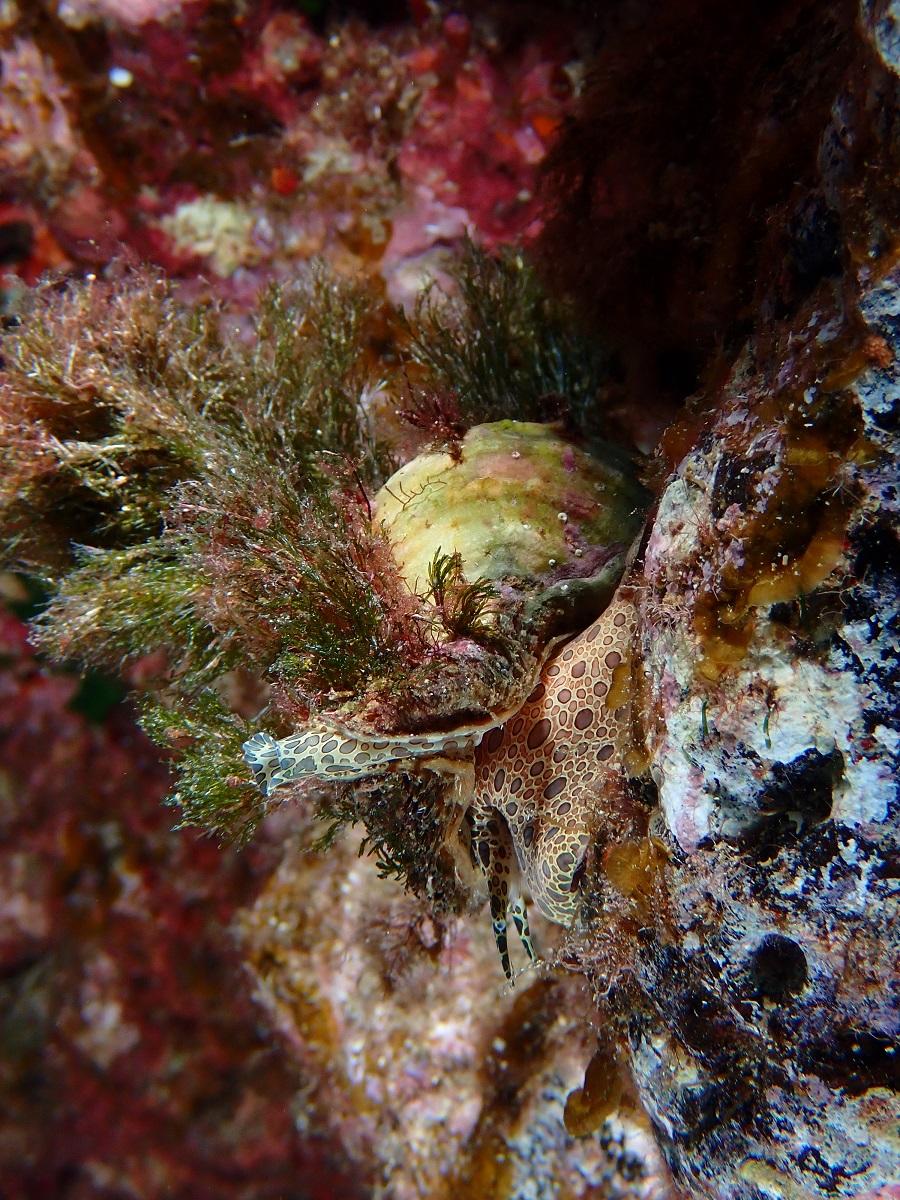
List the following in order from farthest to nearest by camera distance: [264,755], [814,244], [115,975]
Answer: [115,975] < [264,755] < [814,244]

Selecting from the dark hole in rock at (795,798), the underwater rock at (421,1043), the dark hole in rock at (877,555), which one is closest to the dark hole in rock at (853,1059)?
the dark hole in rock at (795,798)

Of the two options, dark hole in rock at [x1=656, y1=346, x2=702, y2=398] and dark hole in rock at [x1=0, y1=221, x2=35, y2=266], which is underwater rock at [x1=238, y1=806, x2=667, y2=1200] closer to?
dark hole in rock at [x1=656, y1=346, x2=702, y2=398]

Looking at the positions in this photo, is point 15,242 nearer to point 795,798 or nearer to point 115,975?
point 795,798

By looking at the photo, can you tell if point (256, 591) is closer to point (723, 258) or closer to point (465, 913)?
point (465, 913)

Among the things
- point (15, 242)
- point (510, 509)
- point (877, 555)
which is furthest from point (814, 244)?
point (15, 242)

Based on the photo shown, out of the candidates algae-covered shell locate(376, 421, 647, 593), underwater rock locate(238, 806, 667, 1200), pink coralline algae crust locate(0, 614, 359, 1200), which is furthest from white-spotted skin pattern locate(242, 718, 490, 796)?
pink coralline algae crust locate(0, 614, 359, 1200)

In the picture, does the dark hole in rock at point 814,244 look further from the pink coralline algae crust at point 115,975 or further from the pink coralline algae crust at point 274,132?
the pink coralline algae crust at point 115,975
